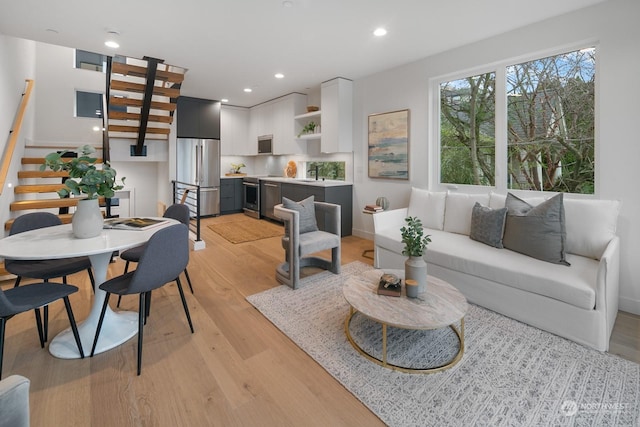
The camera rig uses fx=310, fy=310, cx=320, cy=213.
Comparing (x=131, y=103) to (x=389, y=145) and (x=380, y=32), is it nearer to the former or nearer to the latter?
(x=380, y=32)

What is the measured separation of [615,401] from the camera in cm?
162

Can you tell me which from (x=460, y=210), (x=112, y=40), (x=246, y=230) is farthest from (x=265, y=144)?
(x=460, y=210)

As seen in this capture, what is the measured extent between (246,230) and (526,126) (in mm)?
4446

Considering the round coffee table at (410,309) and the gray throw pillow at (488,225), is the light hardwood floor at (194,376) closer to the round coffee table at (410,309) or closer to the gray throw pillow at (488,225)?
the round coffee table at (410,309)

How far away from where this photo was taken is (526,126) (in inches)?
131

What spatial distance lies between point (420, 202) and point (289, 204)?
167 cm

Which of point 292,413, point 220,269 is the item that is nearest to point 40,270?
point 220,269

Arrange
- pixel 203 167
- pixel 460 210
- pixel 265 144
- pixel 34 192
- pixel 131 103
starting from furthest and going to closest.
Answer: pixel 265 144, pixel 203 167, pixel 131 103, pixel 34 192, pixel 460 210

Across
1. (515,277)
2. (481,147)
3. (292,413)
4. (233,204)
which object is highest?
(481,147)

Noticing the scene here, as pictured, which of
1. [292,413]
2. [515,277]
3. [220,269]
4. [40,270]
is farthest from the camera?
[220,269]

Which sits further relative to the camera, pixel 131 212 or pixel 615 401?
pixel 131 212

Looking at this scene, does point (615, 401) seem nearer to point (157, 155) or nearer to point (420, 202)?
point (420, 202)

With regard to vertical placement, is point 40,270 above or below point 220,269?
above

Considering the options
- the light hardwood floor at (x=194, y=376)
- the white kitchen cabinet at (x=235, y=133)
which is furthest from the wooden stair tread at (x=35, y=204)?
the white kitchen cabinet at (x=235, y=133)
